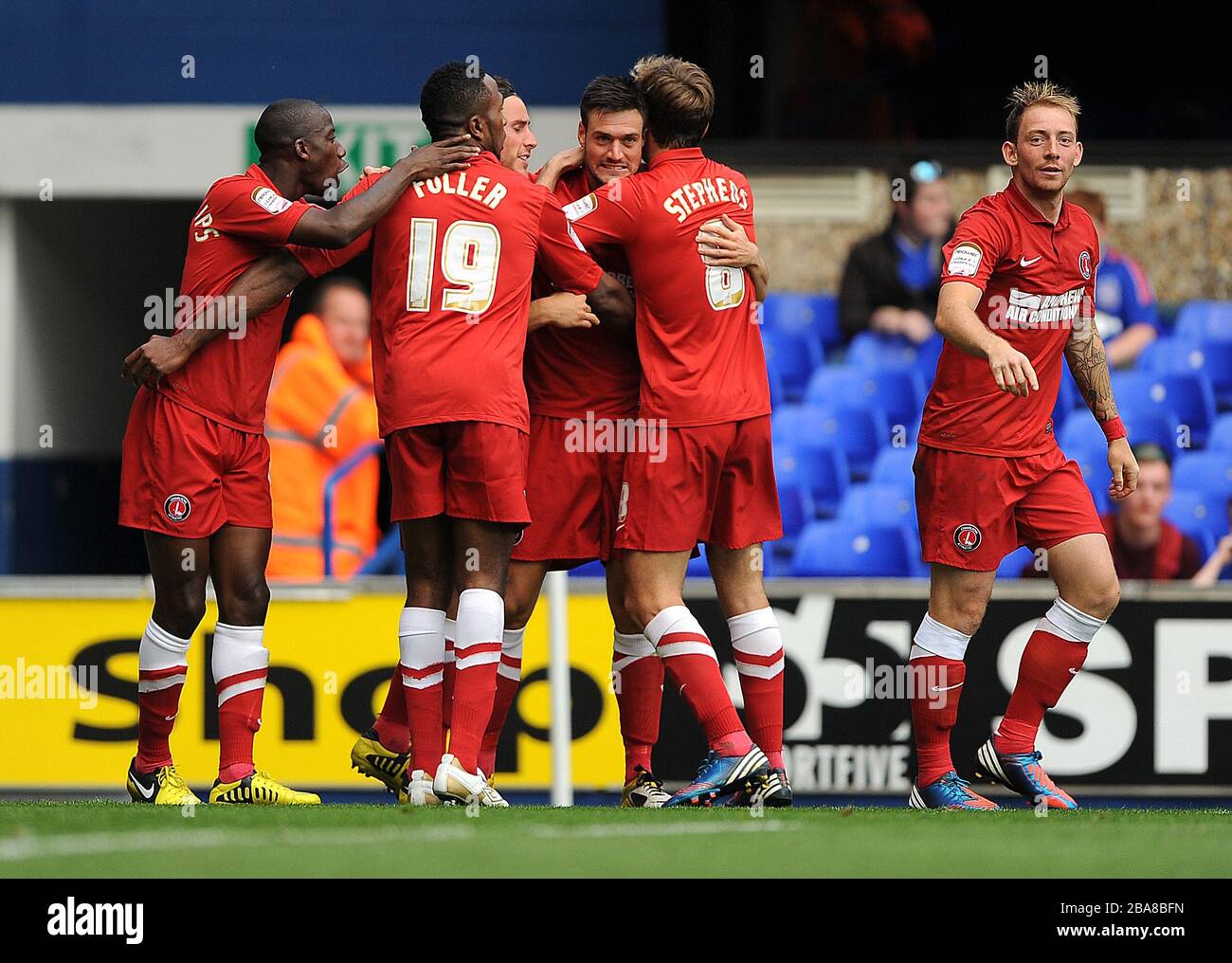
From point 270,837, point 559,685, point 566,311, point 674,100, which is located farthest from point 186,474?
point 559,685

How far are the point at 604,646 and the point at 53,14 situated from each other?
6137 mm

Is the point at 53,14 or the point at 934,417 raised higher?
the point at 53,14

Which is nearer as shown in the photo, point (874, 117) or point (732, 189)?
point (732, 189)

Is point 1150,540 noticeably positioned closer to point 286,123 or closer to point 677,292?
point 677,292

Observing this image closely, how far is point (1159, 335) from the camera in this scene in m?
10.4

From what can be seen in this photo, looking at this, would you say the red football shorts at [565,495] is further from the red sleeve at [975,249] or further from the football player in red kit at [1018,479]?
the red sleeve at [975,249]

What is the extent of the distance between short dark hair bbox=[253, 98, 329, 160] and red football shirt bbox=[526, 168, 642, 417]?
734mm

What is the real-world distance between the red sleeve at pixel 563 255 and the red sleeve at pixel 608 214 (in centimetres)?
7

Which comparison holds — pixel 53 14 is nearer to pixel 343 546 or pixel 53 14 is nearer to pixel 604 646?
pixel 343 546

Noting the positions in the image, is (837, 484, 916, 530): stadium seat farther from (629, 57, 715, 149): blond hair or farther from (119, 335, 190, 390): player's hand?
(119, 335, 190, 390): player's hand

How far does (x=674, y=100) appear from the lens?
18.6 ft

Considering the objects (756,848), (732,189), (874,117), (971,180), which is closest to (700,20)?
(874,117)

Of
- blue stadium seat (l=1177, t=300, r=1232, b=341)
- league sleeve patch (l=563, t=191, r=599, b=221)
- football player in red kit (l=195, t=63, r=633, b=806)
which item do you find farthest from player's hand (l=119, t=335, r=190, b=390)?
blue stadium seat (l=1177, t=300, r=1232, b=341)

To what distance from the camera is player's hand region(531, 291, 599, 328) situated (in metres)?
5.47
